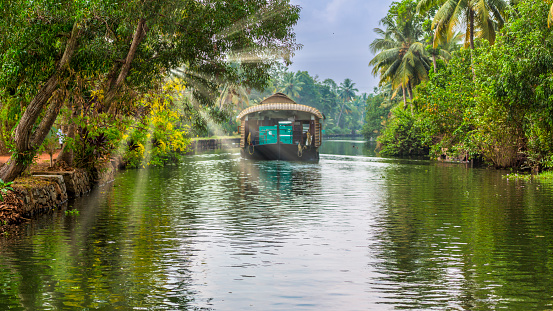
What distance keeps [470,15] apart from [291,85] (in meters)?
82.3

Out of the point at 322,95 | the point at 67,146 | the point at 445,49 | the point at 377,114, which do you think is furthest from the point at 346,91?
the point at 67,146

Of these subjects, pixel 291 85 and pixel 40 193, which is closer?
pixel 40 193

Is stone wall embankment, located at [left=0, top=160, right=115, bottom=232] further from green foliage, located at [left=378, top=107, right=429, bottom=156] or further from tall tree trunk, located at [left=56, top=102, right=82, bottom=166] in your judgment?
green foliage, located at [left=378, top=107, right=429, bottom=156]

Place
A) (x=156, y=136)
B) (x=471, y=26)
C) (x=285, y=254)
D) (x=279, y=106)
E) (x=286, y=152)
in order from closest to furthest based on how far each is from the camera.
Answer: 1. (x=285, y=254)
2. (x=156, y=136)
3. (x=471, y=26)
4. (x=279, y=106)
5. (x=286, y=152)

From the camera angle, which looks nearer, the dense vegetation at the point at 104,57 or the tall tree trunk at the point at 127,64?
the dense vegetation at the point at 104,57

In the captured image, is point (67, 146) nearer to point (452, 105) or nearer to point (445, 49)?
point (452, 105)

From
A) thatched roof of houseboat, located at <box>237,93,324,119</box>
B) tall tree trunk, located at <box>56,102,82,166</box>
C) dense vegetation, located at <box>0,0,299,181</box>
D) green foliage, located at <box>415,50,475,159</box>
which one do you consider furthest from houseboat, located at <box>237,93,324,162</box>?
tall tree trunk, located at <box>56,102,82,166</box>

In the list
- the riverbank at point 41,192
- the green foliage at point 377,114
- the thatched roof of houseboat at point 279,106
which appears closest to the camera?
the riverbank at point 41,192

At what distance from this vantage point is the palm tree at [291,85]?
11775 cm

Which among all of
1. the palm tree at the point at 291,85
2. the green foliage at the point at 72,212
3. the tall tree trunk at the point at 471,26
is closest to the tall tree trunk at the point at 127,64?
the green foliage at the point at 72,212

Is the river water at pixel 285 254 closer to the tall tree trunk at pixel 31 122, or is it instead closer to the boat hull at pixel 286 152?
the tall tree trunk at pixel 31 122

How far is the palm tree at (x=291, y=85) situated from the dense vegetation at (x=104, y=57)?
8865 cm

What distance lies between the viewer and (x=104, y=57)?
617 inches

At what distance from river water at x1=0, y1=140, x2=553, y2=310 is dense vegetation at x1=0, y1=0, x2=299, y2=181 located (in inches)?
110
